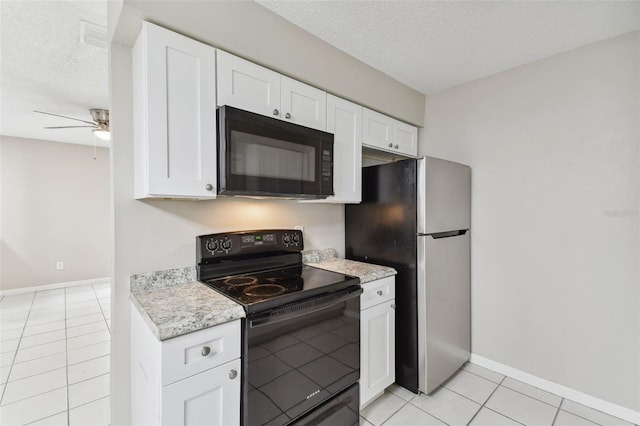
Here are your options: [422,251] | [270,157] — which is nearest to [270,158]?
[270,157]

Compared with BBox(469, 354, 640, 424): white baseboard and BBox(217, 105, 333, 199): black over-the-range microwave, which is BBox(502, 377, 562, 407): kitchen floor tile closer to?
BBox(469, 354, 640, 424): white baseboard

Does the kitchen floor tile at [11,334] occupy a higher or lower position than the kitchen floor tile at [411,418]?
higher

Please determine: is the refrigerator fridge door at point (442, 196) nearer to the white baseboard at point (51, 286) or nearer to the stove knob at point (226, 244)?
the stove knob at point (226, 244)

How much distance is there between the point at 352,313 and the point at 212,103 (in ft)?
4.50

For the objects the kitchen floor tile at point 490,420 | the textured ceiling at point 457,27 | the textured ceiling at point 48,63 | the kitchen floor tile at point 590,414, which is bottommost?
the kitchen floor tile at point 590,414

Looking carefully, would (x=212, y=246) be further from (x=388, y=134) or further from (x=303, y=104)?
(x=388, y=134)

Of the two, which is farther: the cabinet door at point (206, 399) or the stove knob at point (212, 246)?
the stove knob at point (212, 246)

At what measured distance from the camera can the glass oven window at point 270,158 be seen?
149 centimetres

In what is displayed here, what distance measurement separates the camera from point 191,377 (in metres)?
1.11

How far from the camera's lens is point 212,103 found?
1460 millimetres

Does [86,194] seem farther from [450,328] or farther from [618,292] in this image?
[618,292]

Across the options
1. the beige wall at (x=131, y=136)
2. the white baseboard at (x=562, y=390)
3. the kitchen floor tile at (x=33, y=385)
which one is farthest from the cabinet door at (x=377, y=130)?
the kitchen floor tile at (x=33, y=385)

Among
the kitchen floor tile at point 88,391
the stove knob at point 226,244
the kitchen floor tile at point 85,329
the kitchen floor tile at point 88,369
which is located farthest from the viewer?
the kitchen floor tile at point 85,329

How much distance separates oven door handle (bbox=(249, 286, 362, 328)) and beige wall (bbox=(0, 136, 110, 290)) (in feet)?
17.3
